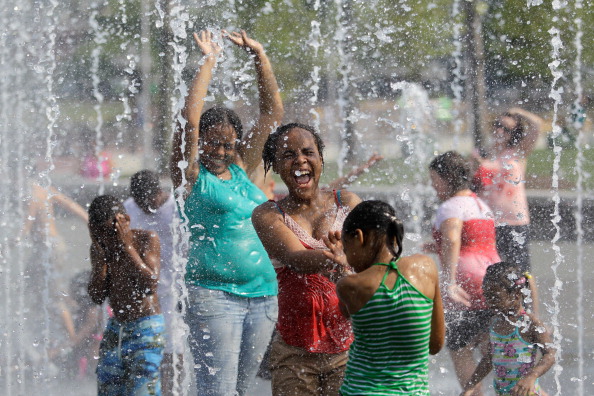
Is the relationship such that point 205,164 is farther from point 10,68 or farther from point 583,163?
point 583,163

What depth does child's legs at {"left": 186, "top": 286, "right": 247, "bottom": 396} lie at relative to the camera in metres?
3.42

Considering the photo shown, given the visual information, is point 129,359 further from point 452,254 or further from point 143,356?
point 452,254

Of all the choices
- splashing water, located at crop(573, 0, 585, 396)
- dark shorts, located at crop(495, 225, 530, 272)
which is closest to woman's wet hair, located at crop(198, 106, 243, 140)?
dark shorts, located at crop(495, 225, 530, 272)

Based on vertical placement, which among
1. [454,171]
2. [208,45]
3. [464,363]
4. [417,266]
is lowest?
[464,363]

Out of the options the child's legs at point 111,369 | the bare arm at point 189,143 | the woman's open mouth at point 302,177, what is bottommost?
the child's legs at point 111,369

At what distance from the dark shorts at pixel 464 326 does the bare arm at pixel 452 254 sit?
87 mm

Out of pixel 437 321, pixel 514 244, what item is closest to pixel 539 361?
pixel 514 244

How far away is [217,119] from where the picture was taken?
3.65 meters

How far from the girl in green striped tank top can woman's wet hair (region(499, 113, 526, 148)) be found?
3.00 m

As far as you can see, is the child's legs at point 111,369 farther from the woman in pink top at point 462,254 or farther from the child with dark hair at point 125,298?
the woman in pink top at point 462,254

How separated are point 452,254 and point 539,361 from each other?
82 cm

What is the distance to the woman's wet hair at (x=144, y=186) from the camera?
477cm

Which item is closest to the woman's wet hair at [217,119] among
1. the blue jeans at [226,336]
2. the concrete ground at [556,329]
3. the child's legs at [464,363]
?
the blue jeans at [226,336]

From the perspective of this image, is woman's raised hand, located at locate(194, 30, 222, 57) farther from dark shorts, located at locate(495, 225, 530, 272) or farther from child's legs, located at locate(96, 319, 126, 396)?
dark shorts, located at locate(495, 225, 530, 272)
